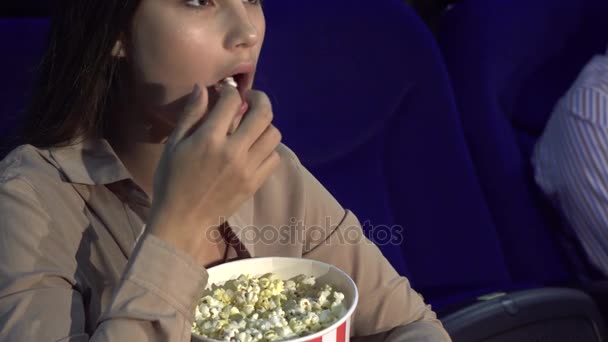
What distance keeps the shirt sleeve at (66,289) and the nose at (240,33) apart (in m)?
0.28

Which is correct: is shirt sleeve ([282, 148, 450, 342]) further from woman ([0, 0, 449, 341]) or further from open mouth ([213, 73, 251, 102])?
open mouth ([213, 73, 251, 102])

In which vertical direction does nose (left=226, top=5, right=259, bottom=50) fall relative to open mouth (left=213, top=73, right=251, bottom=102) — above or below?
above

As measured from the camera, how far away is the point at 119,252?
3.06ft

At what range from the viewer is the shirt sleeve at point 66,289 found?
2.39 ft

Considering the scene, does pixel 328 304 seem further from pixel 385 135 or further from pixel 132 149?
pixel 385 135

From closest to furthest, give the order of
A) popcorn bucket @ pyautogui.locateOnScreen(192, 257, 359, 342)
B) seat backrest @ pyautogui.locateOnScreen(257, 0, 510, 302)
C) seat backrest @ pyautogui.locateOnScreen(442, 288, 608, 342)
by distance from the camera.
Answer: popcorn bucket @ pyautogui.locateOnScreen(192, 257, 359, 342)
seat backrest @ pyautogui.locateOnScreen(442, 288, 608, 342)
seat backrest @ pyautogui.locateOnScreen(257, 0, 510, 302)

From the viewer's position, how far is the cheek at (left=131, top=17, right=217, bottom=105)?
3.00 ft

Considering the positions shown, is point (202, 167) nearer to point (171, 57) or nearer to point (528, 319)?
point (171, 57)

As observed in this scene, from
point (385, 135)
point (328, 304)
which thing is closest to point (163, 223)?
point (328, 304)

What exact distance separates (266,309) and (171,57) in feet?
1.13

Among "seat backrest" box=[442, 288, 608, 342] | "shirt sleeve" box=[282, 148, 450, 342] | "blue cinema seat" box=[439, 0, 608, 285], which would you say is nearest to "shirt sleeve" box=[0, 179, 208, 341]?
"shirt sleeve" box=[282, 148, 450, 342]

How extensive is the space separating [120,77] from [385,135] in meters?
0.66

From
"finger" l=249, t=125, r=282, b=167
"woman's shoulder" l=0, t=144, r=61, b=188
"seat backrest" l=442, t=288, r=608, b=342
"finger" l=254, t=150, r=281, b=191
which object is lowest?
"seat backrest" l=442, t=288, r=608, b=342

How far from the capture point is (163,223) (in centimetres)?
76
